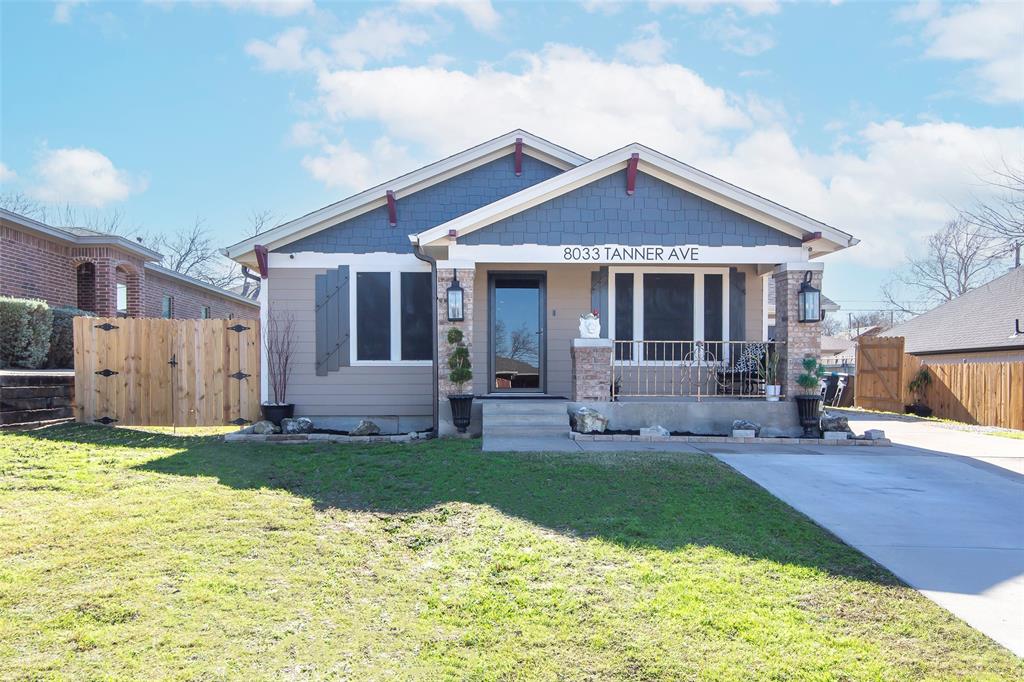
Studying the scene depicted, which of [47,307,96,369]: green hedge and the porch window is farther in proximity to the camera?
[47,307,96,369]: green hedge

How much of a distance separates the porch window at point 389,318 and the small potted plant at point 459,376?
153cm

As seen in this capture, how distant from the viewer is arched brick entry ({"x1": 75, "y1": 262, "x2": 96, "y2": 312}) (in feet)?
50.4

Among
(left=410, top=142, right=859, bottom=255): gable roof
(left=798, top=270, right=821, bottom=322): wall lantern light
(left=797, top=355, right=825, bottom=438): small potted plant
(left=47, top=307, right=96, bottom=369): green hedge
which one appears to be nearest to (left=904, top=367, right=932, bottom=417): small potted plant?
(left=797, top=355, right=825, bottom=438): small potted plant

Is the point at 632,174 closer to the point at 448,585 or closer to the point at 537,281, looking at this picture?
the point at 537,281

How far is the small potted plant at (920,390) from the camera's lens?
1584 centimetres

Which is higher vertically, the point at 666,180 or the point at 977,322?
the point at 666,180

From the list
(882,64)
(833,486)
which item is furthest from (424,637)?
(882,64)

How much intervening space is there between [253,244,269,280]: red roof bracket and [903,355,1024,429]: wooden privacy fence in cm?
1525

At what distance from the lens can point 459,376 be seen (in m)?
9.48

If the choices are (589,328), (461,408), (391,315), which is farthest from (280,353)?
(589,328)

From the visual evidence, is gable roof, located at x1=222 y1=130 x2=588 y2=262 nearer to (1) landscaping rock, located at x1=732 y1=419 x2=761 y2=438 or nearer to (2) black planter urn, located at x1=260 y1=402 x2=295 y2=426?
(2) black planter urn, located at x1=260 y1=402 x2=295 y2=426

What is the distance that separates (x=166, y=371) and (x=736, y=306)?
10.2 m

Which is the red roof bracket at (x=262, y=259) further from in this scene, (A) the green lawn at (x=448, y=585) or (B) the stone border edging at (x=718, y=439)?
(B) the stone border edging at (x=718, y=439)

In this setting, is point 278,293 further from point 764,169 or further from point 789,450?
point 764,169
